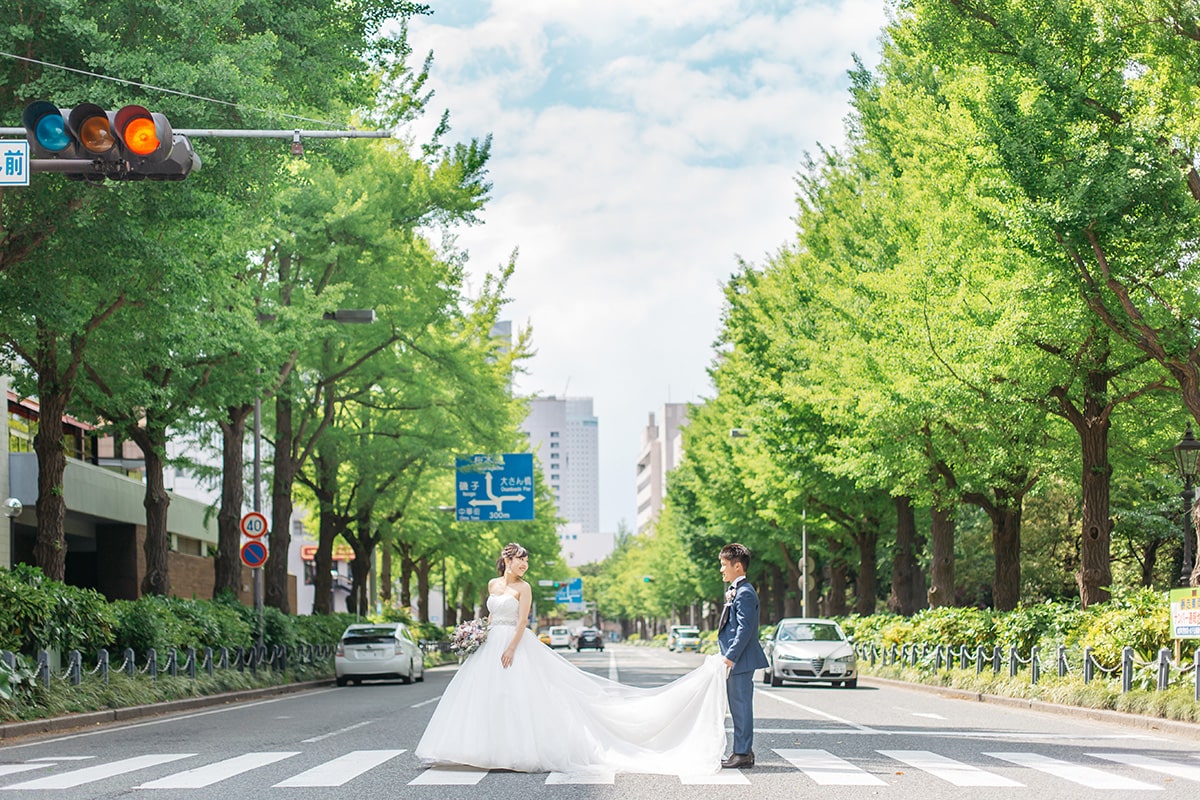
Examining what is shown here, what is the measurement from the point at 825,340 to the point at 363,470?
1427 cm

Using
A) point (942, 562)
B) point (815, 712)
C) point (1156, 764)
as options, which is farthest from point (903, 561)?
point (1156, 764)

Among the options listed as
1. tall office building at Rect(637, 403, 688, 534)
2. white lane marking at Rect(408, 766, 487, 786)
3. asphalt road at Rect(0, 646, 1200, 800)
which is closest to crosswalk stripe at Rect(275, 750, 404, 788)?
asphalt road at Rect(0, 646, 1200, 800)

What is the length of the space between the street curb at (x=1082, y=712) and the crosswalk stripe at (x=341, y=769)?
8931mm

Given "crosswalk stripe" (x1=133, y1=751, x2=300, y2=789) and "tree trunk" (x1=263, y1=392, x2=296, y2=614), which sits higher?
"tree trunk" (x1=263, y1=392, x2=296, y2=614)

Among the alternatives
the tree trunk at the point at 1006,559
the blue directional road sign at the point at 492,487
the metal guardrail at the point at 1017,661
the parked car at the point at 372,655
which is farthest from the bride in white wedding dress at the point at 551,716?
the blue directional road sign at the point at 492,487

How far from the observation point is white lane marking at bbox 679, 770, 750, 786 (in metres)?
9.84

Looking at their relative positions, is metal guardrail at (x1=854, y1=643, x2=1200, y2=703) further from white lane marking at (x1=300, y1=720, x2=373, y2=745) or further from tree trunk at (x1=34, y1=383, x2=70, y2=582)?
tree trunk at (x1=34, y1=383, x2=70, y2=582)

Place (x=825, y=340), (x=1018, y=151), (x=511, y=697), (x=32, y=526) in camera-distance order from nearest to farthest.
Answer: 1. (x=511, y=697)
2. (x=1018, y=151)
3. (x=825, y=340)
4. (x=32, y=526)

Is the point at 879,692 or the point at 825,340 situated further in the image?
the point at 825,340

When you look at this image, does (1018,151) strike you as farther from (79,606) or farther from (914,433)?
(79,606)

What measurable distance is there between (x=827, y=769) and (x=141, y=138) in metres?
7.11

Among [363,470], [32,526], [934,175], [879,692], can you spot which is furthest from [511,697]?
[32,526]

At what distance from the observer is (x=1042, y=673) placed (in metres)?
22.1

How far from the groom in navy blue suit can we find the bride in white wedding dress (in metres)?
0.14
